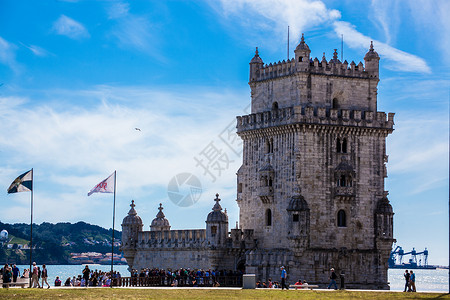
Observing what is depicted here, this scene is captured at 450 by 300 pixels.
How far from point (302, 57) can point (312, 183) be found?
436 inches

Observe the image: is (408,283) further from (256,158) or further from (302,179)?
(256,158)

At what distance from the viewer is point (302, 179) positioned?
8762 centimetres

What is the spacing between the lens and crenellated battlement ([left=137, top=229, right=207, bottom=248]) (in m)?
92.7

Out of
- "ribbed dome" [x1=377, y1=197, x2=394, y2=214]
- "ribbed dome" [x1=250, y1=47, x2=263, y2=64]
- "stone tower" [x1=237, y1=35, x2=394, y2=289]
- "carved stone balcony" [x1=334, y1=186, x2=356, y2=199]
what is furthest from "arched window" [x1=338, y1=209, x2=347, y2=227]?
"ribbed dome" [x1=250, y1=47, x2=263, y2=64]

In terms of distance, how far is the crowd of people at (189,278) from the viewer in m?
84.6

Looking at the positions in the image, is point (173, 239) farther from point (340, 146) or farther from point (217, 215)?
point (340, 146)

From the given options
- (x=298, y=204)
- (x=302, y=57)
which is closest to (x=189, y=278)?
(x=298, y=204)

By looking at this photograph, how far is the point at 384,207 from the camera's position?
89.5 metres

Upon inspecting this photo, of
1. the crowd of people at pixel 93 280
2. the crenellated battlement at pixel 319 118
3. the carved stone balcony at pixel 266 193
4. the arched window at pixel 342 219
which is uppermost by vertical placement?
the crenellated battlement at pixel 319 118

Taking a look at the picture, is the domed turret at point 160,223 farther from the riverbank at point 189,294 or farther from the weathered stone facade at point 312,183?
the riverbank at point 189,294

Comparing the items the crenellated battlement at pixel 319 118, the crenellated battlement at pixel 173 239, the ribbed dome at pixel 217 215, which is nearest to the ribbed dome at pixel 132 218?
the crenellated battlement at pixel 173 239

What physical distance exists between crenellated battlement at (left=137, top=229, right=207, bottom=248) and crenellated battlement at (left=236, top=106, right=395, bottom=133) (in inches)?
425

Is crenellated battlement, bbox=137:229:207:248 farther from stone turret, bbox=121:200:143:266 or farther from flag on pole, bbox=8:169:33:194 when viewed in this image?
flag on pole, bbox=8:169:33:194

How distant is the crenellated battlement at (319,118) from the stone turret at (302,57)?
12.0 ft
